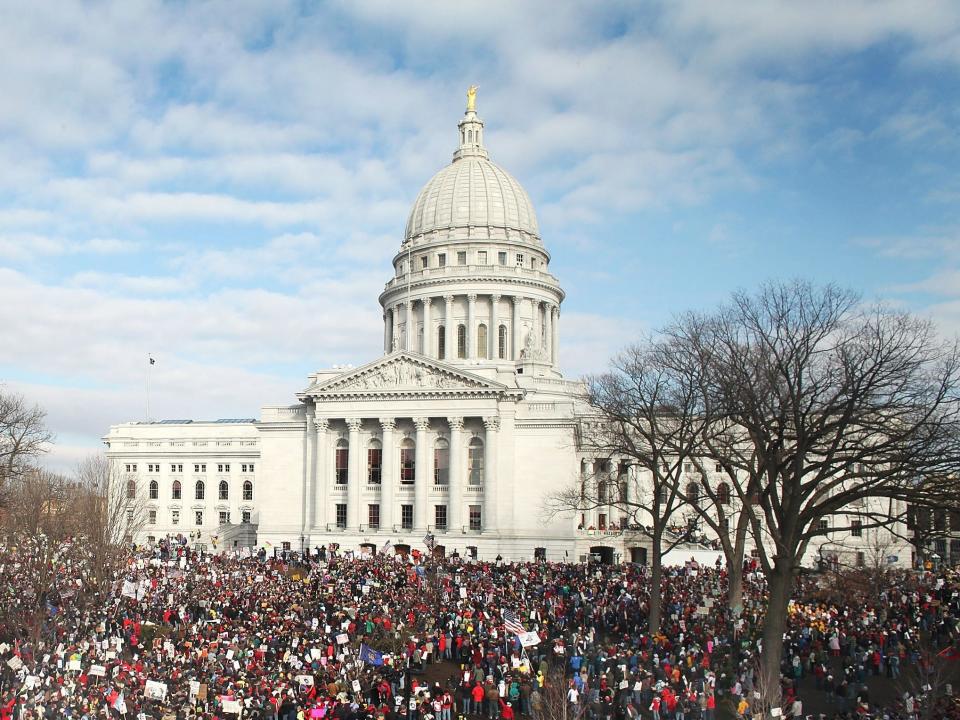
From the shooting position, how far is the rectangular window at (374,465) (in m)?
74.7

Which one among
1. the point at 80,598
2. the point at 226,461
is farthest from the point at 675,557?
the point at 226,461

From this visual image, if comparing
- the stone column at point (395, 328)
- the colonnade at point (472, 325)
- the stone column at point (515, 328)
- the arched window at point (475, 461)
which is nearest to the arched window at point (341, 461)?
the arched window at point (475, 461)

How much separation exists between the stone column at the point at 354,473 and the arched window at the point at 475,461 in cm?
834

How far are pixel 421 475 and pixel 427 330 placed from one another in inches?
937

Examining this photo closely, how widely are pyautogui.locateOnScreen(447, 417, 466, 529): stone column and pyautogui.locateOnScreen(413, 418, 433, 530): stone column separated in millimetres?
1792

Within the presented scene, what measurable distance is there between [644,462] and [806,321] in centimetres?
1513

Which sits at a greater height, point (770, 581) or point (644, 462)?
point (644, 462)

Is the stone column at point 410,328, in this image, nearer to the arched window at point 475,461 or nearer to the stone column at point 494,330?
the stone column at point 494,330

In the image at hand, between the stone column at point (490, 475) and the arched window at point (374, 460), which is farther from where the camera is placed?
the arched window at point (374, 460)

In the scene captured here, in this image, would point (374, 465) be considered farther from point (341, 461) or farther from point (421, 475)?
point (421, 475)

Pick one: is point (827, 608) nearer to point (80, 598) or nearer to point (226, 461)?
point (80, 598)

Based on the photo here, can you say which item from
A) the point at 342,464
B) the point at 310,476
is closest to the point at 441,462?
the point at 342,464

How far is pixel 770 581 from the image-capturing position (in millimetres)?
30266

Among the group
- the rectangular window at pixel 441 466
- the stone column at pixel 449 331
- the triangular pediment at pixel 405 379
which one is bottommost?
the rectangular window at pixel 441 466
